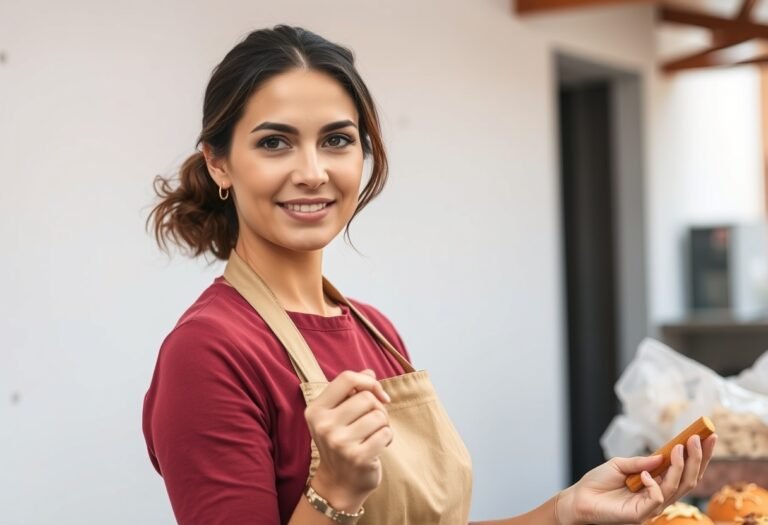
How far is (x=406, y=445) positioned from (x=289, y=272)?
0.25 m

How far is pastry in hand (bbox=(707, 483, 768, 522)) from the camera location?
210 centimetres

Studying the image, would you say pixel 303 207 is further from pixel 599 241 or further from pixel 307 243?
pixel 599 241

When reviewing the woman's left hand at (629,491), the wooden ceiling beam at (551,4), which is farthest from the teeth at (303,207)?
the wooden ceiling beam at (551,4)

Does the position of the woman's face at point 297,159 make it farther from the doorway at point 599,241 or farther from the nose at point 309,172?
the doorway at point 599,241

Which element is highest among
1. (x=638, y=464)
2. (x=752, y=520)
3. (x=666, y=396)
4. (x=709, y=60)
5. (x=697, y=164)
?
(x=709, y=60)

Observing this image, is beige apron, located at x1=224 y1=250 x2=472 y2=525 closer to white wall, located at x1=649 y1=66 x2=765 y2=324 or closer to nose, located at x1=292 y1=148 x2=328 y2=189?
nose, located at x1=292 y1=148 x2=328 y2=189

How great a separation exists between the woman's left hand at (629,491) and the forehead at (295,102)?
22.6 inches

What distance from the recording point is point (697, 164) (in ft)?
19.6

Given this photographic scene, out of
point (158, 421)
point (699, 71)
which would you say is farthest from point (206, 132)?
point (699, 71)

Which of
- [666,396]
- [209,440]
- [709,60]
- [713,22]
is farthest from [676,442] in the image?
[709,60]

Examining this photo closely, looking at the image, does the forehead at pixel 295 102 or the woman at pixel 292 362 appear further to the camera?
the forehead at pixel 295 102

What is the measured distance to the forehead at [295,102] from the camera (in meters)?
1.26

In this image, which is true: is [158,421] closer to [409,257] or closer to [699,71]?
[409,257]

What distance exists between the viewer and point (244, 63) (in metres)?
1.30
